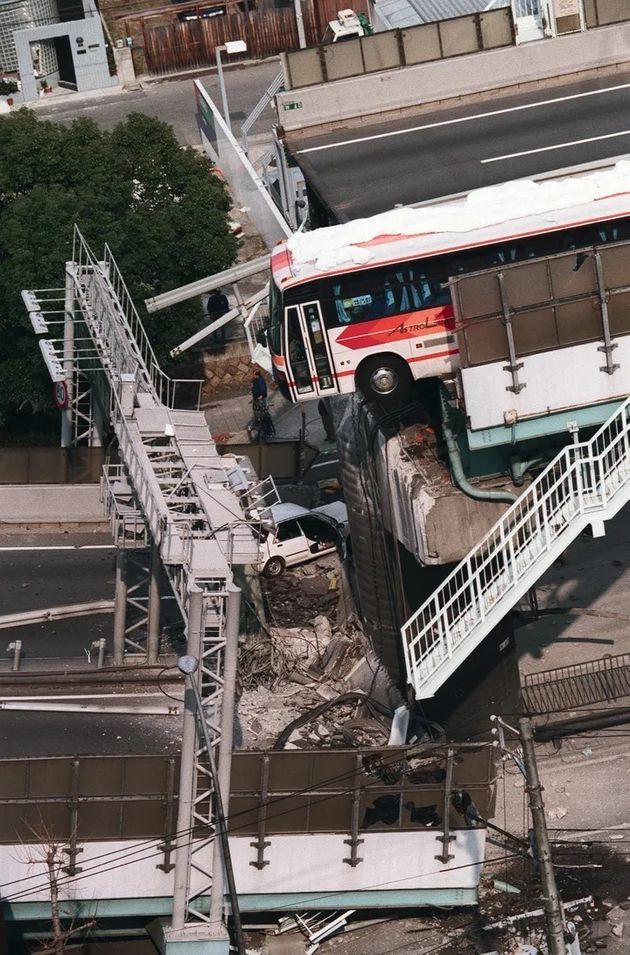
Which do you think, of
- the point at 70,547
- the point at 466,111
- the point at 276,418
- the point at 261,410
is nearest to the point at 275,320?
the point at 70,547

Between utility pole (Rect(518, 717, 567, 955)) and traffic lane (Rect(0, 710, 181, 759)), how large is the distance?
12047 mm

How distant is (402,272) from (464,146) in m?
11.7

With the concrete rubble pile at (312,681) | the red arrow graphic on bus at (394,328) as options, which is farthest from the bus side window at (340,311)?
the concrete rubble pile at (312,681)

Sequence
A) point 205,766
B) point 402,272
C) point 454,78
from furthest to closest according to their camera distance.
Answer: point 454,78
point 402,272
point 205,766

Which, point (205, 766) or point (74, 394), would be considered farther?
point (74, 394)

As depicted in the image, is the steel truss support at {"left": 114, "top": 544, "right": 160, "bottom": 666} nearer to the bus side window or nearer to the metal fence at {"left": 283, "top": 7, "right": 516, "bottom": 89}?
the bus side window

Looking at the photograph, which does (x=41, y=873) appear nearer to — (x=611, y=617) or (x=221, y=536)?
(x=221, y=536)

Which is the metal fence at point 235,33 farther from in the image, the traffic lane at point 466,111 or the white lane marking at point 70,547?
the white lane marking at point 70,547

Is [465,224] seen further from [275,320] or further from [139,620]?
[139,620]

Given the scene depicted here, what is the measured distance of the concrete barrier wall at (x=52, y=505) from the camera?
148ft

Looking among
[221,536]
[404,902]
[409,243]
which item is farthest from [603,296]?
[404,902]

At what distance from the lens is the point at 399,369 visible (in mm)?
33281

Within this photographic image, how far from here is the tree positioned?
49.3 m

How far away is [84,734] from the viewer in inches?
1374
